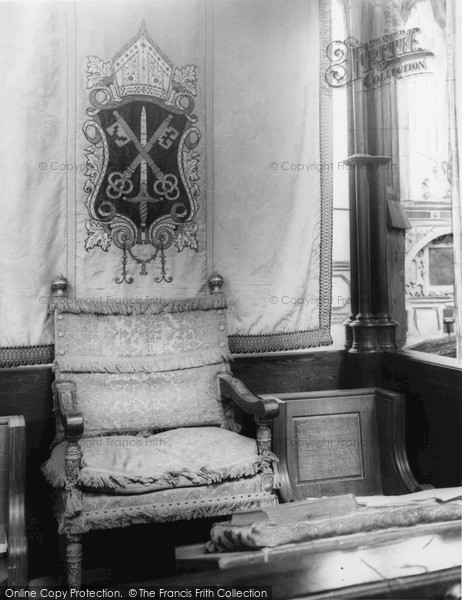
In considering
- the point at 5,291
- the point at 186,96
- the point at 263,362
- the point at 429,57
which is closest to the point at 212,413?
the point at 263,362

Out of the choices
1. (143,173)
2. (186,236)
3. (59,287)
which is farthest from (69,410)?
(143,173)

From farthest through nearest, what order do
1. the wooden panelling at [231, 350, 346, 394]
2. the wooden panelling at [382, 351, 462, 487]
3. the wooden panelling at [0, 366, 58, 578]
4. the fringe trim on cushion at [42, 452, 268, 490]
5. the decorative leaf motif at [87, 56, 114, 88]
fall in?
the wooden panelling at [231, 350, 346, 394] < the decorative leaf motif at [87, 56, 114, 88] < the wooden panelling at [0, 366, 58, 578] < the wooden panelling at [382, 351, 462, 487] < the fringe trim on cushion at [42, 452, 268, 490]

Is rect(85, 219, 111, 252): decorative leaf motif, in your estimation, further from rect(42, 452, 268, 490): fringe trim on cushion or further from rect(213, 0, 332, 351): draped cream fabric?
rect(42, 452, 268, 490): fringe trim on cushion

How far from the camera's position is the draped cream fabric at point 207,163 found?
2717 millimetres

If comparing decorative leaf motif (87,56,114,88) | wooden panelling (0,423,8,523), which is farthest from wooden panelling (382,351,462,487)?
decorative leaf motif (87,56,114,88)

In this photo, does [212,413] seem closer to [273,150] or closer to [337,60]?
[273,150]

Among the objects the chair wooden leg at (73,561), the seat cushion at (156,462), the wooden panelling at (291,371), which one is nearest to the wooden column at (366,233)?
the wooden panelling at (291,371)

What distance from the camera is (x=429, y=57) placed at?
319 centimetres

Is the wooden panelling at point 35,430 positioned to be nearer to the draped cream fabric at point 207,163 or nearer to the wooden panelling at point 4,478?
the draped cream fabric at point 207,163

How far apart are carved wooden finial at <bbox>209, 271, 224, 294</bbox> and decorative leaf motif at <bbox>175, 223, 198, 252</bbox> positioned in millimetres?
170

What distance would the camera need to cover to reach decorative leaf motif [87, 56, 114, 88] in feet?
9.23

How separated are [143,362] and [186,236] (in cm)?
66

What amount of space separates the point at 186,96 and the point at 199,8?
0.41m

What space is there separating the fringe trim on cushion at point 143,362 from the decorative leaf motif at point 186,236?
0.52 metres
